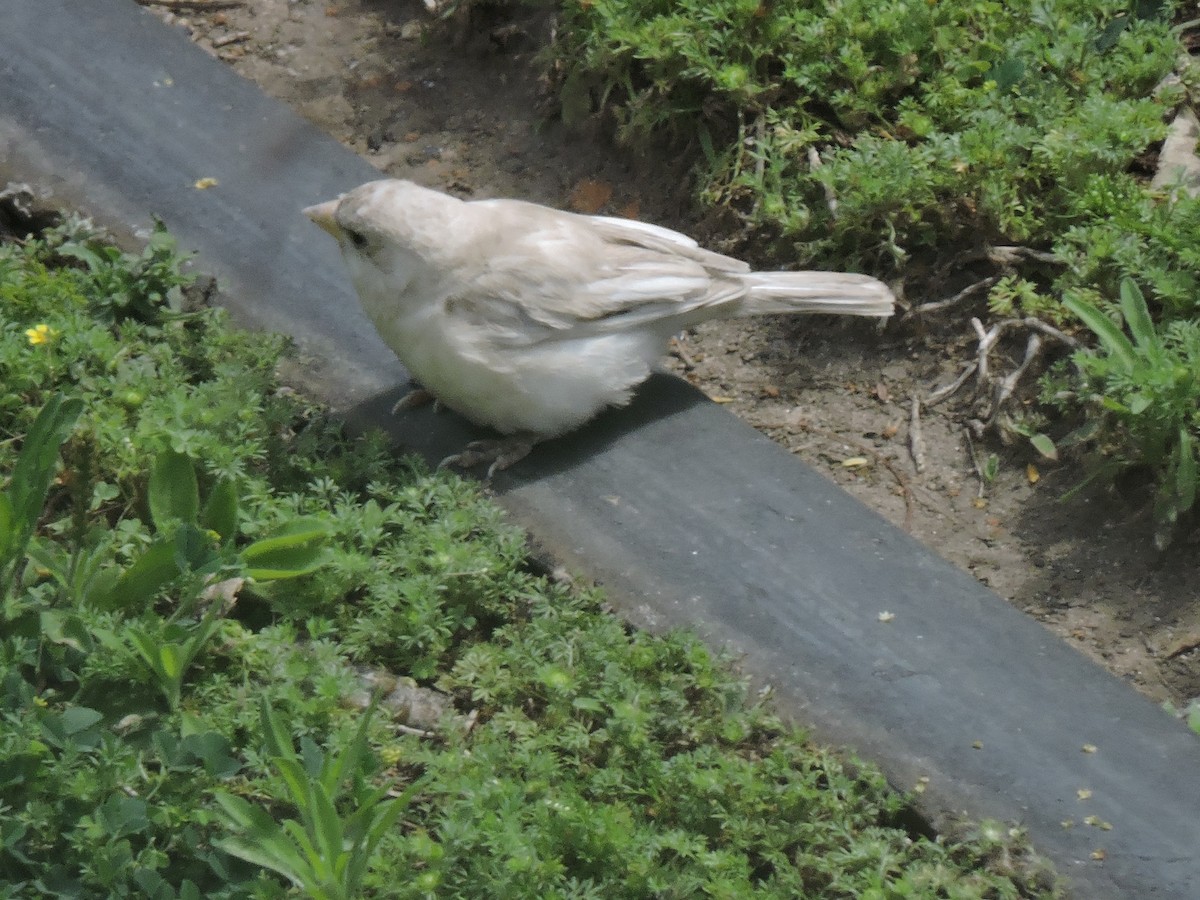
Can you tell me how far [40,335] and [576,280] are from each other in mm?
1697

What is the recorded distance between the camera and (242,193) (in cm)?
525

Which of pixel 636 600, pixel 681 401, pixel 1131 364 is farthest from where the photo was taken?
pixel 681 401

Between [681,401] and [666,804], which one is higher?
[681,401]

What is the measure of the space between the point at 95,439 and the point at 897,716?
7.98ft

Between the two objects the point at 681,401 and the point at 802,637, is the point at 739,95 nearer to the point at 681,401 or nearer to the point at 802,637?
the point at 681,401

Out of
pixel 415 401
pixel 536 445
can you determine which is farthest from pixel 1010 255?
pixel 415 401

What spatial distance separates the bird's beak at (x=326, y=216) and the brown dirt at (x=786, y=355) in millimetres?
1438

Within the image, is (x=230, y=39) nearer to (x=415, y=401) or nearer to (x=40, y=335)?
(x=40, y=335)

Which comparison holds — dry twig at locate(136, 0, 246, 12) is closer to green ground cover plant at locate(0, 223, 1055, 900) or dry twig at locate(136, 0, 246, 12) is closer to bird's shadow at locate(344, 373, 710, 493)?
green ground cover plant at locate(0, 223, 1055, 900)

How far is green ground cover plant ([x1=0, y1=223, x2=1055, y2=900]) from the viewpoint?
10.5 feet

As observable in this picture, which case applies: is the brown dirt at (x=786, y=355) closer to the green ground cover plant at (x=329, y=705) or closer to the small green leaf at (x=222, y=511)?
the green ground cover plant at (x=329, y=705)

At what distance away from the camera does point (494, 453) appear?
14.7 feet

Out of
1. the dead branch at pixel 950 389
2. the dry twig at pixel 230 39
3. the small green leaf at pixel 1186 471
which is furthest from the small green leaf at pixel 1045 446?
the dry twig at pixel 230 39

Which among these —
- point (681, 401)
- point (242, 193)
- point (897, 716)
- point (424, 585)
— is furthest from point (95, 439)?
point (897, 716)
